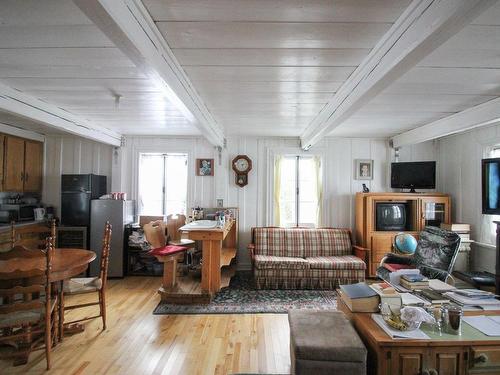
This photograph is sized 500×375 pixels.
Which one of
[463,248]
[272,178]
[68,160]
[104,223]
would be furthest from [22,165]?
[463,248]

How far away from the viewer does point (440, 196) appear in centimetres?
432

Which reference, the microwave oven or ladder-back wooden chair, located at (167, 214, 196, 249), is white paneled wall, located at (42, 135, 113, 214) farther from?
ladder-back wooden chair, located at (167, 214, 196, 249)

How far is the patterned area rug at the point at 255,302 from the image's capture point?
10.7 feet

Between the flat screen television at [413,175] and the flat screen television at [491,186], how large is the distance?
95 cm

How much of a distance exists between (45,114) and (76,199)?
1.71 meters

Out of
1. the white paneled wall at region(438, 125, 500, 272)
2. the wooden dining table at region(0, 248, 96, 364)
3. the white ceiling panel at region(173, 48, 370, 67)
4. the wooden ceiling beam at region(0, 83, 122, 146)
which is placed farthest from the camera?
the white paneled wall at region(438, 125, 500, 272)

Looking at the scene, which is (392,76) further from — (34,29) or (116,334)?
(116,334)

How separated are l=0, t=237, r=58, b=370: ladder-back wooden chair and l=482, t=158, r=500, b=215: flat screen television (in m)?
4.82

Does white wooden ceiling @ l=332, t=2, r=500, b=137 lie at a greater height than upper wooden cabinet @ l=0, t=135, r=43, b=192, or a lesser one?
greater

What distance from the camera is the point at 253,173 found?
4.89 metres

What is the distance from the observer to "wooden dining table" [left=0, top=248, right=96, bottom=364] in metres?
2.33

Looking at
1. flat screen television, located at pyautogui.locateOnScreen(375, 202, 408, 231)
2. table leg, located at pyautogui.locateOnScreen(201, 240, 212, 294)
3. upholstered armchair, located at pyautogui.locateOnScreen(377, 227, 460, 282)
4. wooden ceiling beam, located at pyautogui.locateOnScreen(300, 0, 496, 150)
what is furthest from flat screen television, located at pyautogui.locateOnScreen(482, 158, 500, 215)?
table leg, located at pyautogui.locateOnScreen(201, 240, 212, 294)

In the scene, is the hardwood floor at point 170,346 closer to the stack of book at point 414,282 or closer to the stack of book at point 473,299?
the stack of book at point 414,282

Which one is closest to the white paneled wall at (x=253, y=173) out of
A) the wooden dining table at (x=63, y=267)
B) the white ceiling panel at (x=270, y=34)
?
the wooden dining table at (x=63, y=267)
